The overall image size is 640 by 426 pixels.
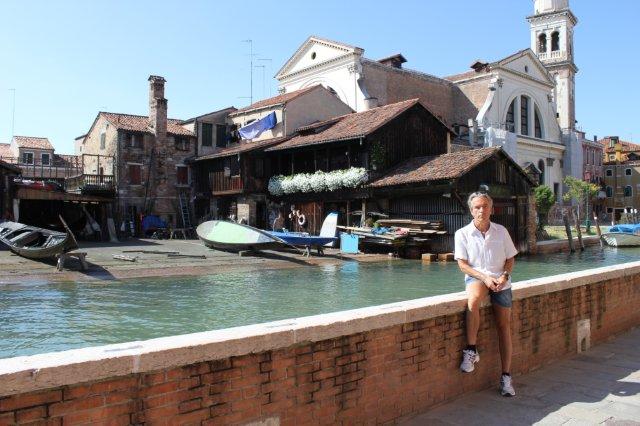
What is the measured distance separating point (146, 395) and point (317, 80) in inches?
1338

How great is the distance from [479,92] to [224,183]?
844 inches

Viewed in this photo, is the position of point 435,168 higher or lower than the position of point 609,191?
lower

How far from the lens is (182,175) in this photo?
29.3 meters

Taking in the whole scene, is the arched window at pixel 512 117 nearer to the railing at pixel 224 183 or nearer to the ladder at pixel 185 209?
the railing at pixel 224 183

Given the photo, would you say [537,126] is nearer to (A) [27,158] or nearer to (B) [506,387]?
(A) [27,158]

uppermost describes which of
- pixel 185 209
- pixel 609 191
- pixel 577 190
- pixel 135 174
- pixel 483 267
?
pixel 609 191

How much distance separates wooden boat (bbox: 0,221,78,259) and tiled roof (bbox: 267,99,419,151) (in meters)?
11.3

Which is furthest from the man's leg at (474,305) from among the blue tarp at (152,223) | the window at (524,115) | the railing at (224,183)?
the window at (524,115)

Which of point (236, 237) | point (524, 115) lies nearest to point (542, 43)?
point (524, 115)

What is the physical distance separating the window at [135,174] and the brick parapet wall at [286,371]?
81.9 ft

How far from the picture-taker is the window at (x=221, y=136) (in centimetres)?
3050

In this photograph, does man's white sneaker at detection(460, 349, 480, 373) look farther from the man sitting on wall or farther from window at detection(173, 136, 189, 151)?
window at detection(173, 136, 189, 151)

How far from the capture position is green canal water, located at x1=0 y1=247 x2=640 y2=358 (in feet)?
25.0

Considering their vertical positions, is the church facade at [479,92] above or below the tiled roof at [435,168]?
above
